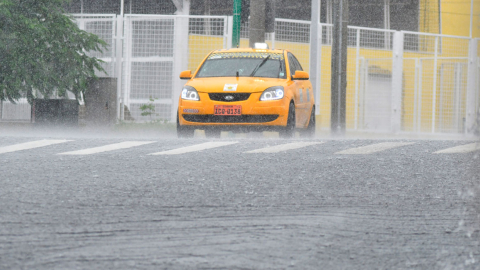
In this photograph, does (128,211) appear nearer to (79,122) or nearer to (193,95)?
(193,95)

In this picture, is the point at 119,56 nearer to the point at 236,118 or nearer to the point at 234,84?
the point at 234,84

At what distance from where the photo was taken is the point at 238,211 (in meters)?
6.25

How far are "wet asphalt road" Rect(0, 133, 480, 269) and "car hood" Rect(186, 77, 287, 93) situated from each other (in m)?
3.35

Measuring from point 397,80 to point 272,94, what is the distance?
9.71 meters

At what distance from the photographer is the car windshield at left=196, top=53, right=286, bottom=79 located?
14305mm

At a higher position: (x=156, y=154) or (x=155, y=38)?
(x=155, y=38)

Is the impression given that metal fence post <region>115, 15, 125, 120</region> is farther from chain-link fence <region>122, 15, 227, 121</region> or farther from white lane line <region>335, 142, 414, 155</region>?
white lane line <region>335, 142, 414, 155</region>

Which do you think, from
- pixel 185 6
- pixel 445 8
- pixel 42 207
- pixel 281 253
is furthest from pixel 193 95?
pixel 445 8

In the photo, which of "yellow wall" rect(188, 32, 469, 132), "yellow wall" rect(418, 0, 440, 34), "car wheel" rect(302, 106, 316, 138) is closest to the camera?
"car wheel" rect(302, 106, 316, 138)

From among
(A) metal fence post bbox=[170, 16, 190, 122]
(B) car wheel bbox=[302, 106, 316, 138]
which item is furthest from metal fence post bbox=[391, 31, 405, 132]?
(B) car wheel bbox=[302, 106, 316, 138]

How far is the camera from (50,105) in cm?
1933

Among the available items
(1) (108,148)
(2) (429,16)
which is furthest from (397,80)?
(1) (108,148)

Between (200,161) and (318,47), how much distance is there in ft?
37.1

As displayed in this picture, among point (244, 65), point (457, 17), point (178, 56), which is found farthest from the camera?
point (457, 17)
